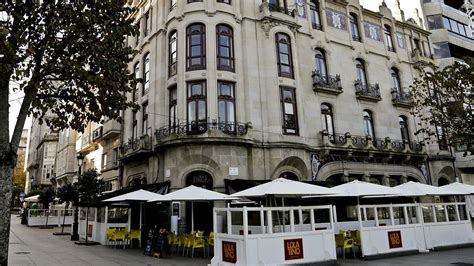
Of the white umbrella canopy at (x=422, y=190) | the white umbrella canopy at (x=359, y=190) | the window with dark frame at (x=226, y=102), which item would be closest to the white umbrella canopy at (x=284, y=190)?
the white umbrella canopy at (x=359, y=190)

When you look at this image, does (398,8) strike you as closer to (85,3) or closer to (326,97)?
(326,97)

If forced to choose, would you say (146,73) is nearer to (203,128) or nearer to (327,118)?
(203,128)

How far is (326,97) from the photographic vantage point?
2417cm

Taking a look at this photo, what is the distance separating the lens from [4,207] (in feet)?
29.5

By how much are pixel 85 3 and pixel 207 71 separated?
10.2 metres

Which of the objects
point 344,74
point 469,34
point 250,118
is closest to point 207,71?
point 250,118

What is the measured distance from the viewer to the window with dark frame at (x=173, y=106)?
20305 millimetres

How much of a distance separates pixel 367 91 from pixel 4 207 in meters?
24.0

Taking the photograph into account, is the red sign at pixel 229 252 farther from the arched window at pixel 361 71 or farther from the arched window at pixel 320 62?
the arched window at pixel 361 71

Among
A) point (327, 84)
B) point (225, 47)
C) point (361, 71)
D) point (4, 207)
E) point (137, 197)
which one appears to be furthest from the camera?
point (361, 71)

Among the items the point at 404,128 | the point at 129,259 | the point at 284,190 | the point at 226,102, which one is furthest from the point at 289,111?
the point at 129,259

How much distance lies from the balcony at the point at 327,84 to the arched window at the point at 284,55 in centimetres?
223

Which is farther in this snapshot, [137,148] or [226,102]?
[137,148]

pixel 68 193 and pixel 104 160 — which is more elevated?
pixel 104 160
